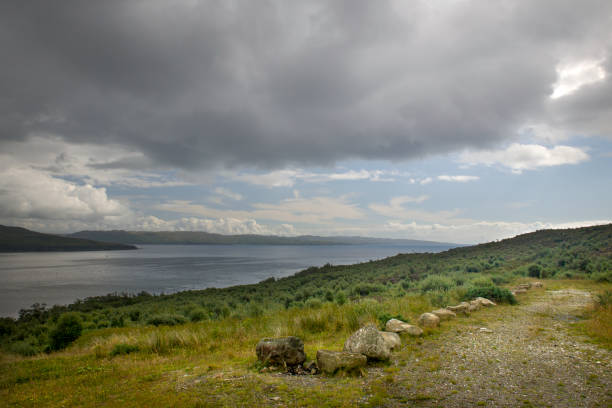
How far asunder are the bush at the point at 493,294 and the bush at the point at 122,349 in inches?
495

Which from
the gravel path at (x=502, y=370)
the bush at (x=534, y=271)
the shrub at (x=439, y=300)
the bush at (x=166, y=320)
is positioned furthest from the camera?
the bush at (x=534, y=271)

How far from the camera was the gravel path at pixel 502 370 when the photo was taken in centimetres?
437

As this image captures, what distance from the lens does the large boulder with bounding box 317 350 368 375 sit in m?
5.62

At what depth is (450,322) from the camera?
9.16m

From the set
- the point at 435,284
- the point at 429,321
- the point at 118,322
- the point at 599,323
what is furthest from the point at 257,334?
the point at 118,322

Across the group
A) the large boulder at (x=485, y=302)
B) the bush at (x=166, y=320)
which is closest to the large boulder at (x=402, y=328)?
the large boulder at (x=485, y=302)

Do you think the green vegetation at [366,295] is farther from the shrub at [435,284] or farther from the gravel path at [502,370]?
the gravel path at [502,370]

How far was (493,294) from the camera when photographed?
1227 cm

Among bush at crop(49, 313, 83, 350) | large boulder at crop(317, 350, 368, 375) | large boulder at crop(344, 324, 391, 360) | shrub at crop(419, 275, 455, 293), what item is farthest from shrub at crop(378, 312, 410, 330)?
bush at crop(49, 313, 83, 350)

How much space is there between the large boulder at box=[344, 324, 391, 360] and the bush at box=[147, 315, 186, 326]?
11.9 m

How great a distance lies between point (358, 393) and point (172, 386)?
338cm

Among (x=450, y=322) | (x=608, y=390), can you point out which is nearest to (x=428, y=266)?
(x=450, y=322)

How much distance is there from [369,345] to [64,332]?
12.7 metres

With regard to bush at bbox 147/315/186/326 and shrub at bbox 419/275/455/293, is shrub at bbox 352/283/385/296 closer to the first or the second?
shrub at bbox 419/275/455/293
